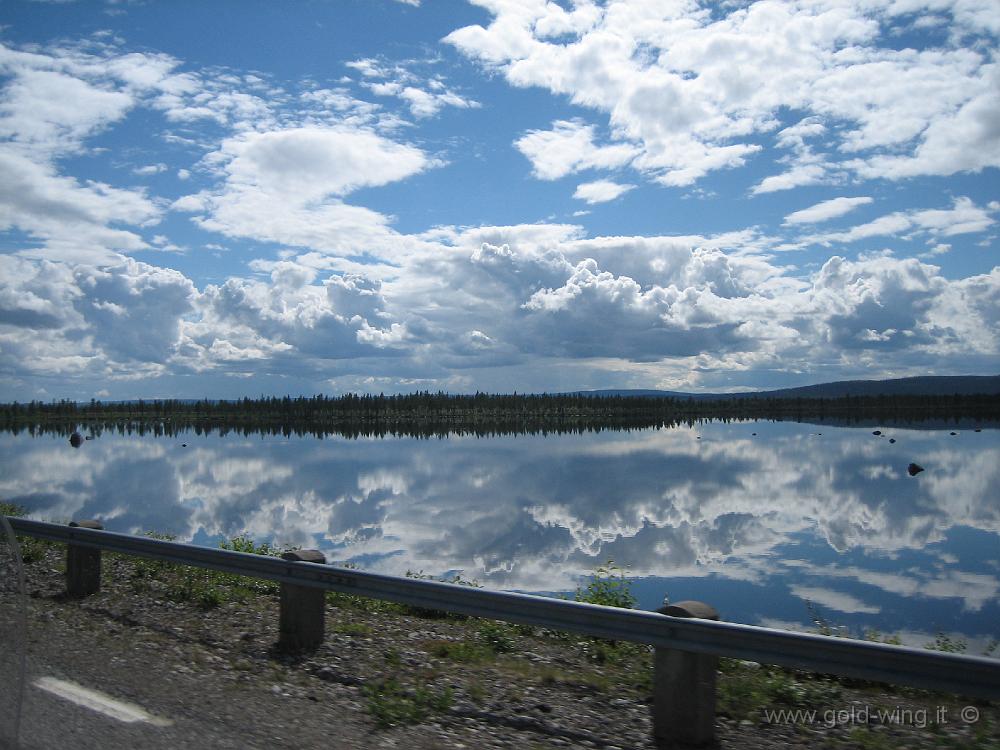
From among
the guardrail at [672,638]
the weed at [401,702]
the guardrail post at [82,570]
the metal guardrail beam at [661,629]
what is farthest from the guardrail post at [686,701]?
the guardrail post at [82,570]

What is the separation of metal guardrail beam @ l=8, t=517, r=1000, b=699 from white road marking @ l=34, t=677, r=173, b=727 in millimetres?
2201

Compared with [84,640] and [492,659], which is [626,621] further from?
[84,640]

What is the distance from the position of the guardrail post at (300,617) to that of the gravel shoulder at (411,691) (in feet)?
0.69

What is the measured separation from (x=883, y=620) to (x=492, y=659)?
35.2ft

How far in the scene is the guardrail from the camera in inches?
208

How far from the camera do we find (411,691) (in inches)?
294

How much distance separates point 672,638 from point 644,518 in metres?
27.0

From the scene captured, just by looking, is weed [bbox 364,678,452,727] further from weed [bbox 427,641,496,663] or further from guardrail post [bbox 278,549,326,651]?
guardrail post [bbox 278,549,326,651]

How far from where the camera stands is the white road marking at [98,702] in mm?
6535

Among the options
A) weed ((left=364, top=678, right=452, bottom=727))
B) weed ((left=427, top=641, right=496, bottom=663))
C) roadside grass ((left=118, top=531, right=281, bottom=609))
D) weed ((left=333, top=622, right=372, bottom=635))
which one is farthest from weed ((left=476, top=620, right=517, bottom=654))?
roadside grass ((left=118, top=531, right=281, bottom=609))

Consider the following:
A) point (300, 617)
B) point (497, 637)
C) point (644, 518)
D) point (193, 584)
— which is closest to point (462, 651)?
point (497, 637)

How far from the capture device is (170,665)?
8203mm

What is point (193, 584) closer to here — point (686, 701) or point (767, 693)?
point (686, 701)

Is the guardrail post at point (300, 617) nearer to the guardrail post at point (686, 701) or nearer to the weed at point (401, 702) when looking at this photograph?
the weed at point (401, 702)
